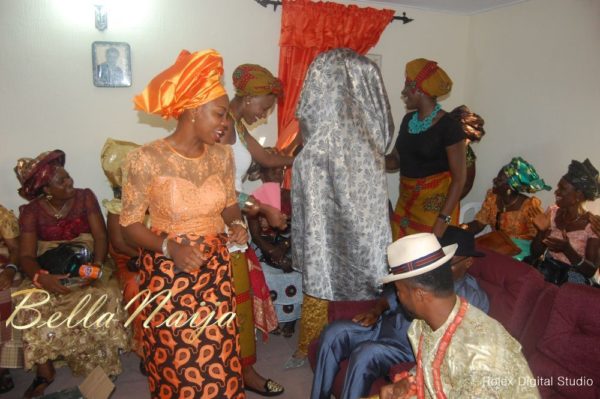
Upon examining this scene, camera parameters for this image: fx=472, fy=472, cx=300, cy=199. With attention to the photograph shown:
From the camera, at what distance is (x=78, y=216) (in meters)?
3.51

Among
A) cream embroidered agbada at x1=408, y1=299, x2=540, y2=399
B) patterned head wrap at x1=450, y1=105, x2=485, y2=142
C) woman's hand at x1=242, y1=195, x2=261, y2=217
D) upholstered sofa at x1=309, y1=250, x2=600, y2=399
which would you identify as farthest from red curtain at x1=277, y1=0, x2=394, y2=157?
cream embroidered agbada at x1=408, y1=299, x2=540, y2=399

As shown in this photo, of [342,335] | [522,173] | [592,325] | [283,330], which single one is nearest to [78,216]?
[283,330]

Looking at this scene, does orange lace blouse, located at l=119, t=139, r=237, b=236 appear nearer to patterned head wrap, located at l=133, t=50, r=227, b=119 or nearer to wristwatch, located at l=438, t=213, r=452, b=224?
patterned head wrap, located at l=133, t=50, r=227, b=119

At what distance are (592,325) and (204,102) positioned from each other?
6.50ft

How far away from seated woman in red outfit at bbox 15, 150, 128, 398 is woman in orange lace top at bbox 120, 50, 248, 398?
1.40m

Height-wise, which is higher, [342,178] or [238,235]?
[342,178]

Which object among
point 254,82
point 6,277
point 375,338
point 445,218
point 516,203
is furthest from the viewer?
point 516,203

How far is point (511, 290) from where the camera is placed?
2471mm

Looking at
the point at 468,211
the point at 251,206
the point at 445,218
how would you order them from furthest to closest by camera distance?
the point at 468,211 → the point at 445,218 → the point at 251,206

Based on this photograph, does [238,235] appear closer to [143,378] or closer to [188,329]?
[188,329]

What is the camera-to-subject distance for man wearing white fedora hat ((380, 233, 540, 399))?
59.8 inches

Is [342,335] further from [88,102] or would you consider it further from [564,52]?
[564,52]

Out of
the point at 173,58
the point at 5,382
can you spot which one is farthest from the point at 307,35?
the point at 5,382

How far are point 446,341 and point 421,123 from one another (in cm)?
189
